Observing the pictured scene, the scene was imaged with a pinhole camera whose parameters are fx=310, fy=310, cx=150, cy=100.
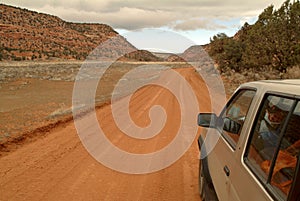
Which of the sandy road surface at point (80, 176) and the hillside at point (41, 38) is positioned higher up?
the hillside at point (41, 38)

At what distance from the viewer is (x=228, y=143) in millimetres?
3127

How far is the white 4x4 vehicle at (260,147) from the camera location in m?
1.92

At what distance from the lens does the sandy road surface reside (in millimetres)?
4668

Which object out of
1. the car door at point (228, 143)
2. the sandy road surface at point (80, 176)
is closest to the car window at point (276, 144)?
the car door at point (228, 143)

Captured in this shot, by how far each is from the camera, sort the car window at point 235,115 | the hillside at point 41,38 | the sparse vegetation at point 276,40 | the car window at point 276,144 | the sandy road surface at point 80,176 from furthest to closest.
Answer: the hillside at point 41,38 < the sparse vegetation at point 276,40 < the sandy road surface at point 80,176 < the car window at point 235,115 < the car window at point 276,144

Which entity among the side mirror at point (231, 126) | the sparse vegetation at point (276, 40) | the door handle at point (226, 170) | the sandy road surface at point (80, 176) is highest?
the sparse vegetation at point (276, 40)

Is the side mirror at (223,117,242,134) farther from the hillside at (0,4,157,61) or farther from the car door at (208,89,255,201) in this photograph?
the hillside at (0,4,157,61)

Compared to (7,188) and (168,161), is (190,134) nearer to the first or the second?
(168,161)

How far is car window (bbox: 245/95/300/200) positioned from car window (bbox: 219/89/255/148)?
39cm

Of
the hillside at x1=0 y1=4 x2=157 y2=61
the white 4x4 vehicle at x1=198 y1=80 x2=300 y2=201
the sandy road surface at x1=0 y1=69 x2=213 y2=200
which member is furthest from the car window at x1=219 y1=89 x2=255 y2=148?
the hillside at x1=0 y1=4 x2=157 y2=61

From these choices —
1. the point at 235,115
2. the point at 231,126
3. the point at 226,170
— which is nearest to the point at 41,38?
the point at 235,115

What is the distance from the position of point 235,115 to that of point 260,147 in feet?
3.64

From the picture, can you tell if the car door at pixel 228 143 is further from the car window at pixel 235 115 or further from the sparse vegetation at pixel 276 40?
the sparse vegetation at pixel 276 40

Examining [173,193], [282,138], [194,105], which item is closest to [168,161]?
[173,193]
